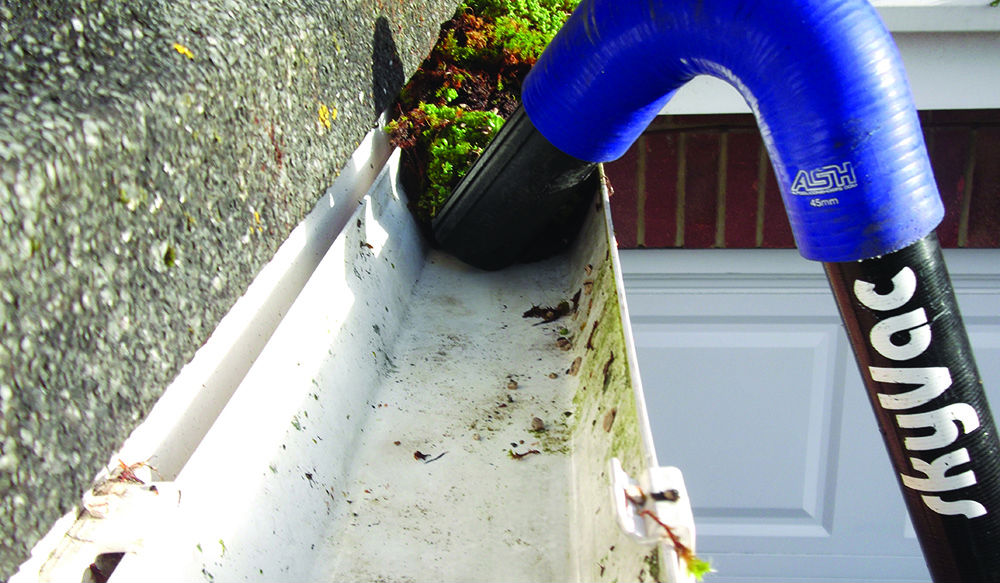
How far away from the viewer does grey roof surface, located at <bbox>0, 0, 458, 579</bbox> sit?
55 cm

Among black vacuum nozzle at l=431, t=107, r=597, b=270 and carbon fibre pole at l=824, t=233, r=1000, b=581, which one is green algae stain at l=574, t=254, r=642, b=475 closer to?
black vacuum nozzle at l=431, t=107, r=597, b=270

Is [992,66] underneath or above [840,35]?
above

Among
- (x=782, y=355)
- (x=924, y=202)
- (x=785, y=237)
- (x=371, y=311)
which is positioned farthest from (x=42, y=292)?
(x=782, y=355)

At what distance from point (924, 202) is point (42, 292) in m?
1.24

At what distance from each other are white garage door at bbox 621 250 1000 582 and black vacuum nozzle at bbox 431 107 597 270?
1189 millimetres

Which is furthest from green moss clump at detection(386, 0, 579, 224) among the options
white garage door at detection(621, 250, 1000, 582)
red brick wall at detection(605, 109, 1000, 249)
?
white garage door at detection(621, 250, 1000, 582)

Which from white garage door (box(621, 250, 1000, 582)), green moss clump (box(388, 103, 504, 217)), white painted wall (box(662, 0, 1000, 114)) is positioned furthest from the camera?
white garage door (box(621, 250, 1000, 582))

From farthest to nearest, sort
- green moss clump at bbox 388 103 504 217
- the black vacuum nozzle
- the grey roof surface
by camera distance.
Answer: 1. green moss clump at bbox 388 103 504 217
2. the black vacuum nozzle
3. the grey roof surface

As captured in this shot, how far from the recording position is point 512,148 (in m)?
1.76

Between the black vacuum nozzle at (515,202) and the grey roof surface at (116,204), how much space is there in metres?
0.79

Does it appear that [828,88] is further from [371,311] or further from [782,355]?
[782,355]

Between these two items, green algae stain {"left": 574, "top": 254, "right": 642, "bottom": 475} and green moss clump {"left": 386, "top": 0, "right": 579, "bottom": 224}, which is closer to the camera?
green algae stain {"left": 574, "top": 254, "right": 642, "bottom": 475}

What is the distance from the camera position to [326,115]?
120 centimetres

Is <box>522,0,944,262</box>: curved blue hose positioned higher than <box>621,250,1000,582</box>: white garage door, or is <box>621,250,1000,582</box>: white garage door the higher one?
<box>621,250,1000,582</box>: white garage door
